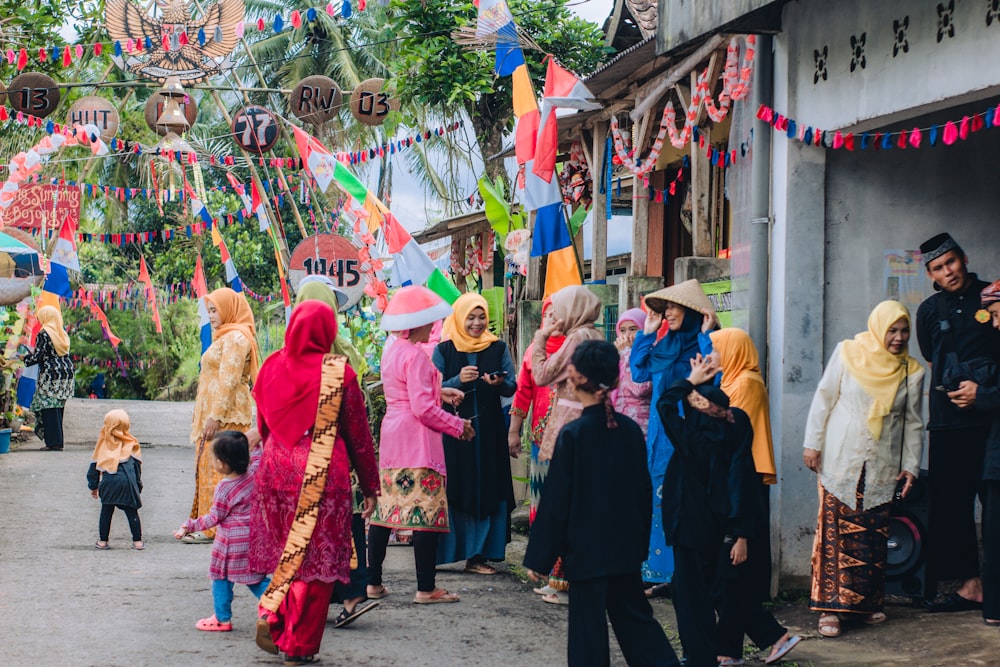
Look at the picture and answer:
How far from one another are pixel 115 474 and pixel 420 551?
2.80 meters

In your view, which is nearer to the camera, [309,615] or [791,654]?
[309,615]

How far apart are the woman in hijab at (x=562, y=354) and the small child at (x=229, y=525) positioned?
1.81 m

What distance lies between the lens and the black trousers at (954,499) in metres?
6.41

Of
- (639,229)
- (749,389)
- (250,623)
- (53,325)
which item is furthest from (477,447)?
(53,325)

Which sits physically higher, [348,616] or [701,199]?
[701,199]

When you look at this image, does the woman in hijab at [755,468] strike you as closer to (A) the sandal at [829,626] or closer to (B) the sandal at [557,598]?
(A) the sandal at [829,626]

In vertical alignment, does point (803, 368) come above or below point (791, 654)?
above

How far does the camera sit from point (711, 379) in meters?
5.06

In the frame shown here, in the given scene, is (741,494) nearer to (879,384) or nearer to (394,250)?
(879,384)

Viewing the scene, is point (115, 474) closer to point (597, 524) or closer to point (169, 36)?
point (597, 524)

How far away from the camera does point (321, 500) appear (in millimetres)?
5336

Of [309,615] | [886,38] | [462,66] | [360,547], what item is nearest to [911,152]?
[886,38]

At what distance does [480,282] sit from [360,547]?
11.2 metres

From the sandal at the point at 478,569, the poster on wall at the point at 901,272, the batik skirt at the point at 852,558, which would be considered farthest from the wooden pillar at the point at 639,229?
the batik skirt at the point at 852,558
